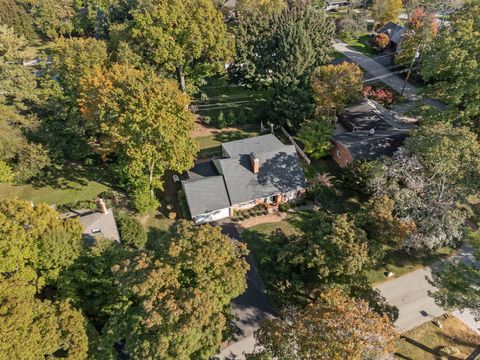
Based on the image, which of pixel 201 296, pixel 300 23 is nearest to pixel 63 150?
pixel 201 296

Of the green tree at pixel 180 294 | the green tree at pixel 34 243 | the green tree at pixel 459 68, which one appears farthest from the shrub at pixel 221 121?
the green tree at pixel 34 243

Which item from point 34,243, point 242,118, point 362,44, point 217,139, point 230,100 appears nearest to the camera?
point 34,243

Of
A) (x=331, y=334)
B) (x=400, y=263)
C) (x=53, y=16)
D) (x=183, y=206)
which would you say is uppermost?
(x=53, y=16)

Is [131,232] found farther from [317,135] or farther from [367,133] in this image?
[367,133]

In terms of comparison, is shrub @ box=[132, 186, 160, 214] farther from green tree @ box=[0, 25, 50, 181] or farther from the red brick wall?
the red brick wall

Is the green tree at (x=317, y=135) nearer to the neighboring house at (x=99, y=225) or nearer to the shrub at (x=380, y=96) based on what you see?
the shrub at (x=380, y=96)

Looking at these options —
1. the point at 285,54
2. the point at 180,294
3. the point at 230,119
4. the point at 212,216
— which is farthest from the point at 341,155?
the point at 180,294

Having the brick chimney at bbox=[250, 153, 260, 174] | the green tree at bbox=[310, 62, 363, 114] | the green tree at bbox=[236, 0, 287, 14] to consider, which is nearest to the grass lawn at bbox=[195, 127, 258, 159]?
the brick chimney at bbox=[250, 153, 260, 174]
